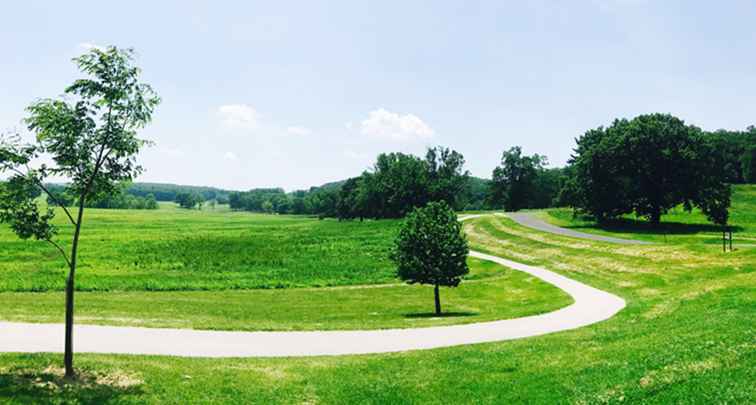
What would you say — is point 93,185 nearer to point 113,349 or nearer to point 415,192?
point 113,349

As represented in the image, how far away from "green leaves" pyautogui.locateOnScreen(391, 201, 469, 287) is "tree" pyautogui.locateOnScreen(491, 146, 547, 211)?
332 ft

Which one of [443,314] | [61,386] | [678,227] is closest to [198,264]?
[443,314]

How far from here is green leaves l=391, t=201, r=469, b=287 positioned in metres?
27.7

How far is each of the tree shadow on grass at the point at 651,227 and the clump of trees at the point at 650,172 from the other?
1141 millimetres

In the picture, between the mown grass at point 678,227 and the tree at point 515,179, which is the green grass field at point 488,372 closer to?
the mown grass at point 678,227

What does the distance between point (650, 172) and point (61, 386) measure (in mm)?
64471

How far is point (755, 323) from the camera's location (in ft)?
45.3

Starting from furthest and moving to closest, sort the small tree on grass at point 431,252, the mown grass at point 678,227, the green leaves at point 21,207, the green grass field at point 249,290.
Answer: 1. the mown grass at point 678,227
2. the small tree on grass at point 431,252
3. the green grass field at point 249,290
4. the green leaves at point 21,207

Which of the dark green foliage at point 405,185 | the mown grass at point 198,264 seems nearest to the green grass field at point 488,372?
the mown grass at point 198,264

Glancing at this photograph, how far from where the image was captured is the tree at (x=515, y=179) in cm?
12656

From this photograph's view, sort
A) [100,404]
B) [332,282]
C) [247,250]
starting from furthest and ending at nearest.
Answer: [247,250] → [332,282] → [100,404]

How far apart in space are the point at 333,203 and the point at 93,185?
15197 cm

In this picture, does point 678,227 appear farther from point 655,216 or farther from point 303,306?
point 303,306

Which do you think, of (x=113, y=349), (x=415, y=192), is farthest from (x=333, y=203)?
(x=113, y=349)
